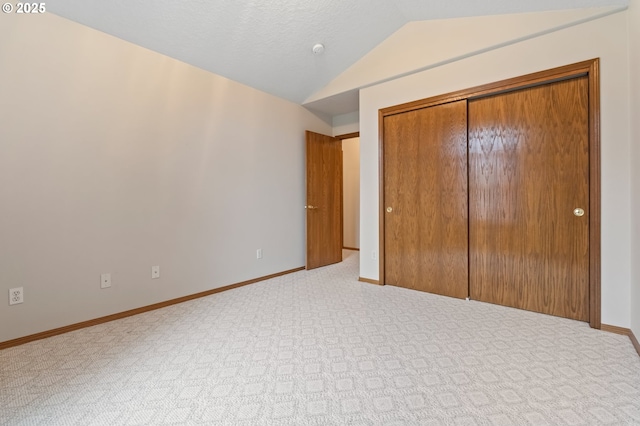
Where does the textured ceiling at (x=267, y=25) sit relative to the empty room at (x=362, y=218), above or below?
above

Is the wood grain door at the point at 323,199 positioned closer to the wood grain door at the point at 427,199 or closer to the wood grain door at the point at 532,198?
the wood grain door at the point at 427,199

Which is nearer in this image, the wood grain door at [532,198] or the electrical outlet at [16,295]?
the electrical outlet at [16,295]

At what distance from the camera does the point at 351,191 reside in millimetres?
6277

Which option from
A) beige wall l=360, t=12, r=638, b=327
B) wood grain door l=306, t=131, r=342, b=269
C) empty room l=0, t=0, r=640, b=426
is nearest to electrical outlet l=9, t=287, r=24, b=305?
empty room l=0, t=0, r=640, b=426

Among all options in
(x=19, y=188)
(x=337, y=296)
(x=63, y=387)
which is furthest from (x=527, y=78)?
(x=19, y=188)

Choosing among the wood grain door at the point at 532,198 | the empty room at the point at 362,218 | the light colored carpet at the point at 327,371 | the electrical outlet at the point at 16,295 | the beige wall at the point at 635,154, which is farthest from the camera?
the wood grain door at the point at 532,198

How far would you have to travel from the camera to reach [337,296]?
9.62 ft

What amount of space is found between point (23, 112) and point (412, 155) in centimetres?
334

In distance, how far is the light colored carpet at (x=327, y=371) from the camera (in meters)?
1.28

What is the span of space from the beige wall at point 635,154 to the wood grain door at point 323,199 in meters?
3.19

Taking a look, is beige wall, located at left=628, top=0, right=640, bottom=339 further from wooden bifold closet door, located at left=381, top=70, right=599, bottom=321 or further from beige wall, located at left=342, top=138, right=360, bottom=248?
beige wall, located at left=342, top=138, right=360, bottom=248

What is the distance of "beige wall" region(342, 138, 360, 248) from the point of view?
621cm

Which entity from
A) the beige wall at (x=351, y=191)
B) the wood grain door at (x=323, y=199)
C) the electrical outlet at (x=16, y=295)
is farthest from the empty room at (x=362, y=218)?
the beige wall at (x=351, y=191)

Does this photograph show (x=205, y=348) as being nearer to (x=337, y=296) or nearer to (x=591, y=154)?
(x=337, y=296)
